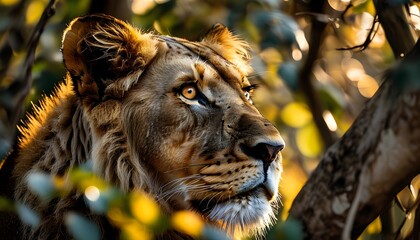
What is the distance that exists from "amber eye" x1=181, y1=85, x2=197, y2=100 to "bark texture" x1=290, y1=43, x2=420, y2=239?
1219 mm

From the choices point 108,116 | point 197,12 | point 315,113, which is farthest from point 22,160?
point 197,12

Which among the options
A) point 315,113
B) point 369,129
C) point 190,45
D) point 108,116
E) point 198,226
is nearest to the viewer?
point 198,226

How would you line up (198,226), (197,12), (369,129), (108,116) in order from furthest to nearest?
(197,12) < (108,116) < (369,129) < (198,226)

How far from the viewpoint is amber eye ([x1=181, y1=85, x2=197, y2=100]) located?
4.18 metres

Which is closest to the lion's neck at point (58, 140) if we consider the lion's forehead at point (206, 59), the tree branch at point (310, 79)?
the lion's forehead at point (206, 59)

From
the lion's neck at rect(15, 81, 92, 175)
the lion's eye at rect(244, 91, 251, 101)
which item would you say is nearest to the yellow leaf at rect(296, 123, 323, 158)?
the lion's eye at rect(244, 91, 251, 101)

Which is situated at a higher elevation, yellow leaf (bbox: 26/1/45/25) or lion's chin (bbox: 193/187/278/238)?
lion's chin (bbox: 193/187/278/238)

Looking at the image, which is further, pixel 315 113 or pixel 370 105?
pixel 315 113

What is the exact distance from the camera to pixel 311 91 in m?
5.48

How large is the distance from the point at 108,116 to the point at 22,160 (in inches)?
18.2

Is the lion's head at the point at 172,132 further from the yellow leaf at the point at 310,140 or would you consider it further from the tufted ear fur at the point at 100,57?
the yellow leaf at the point at 310,140

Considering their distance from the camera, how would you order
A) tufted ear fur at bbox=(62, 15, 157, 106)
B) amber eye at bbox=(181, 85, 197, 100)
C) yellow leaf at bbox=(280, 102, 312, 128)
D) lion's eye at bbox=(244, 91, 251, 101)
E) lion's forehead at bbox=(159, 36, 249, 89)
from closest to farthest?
tufted ear fur at bbox=(62, 15, 157, 106) → amber eye at bbox=(181, 85, 197, 100) → lion's forehead at bbox=(159, 36, 249, 89) → lion's eye at bbox=(244, 91, 251, 101) → yellow leaf at bbox=(280, 102, 312, 128)

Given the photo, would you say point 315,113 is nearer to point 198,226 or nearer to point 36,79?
point 36,79

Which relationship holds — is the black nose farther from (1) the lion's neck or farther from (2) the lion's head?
(1) the lion's neck
